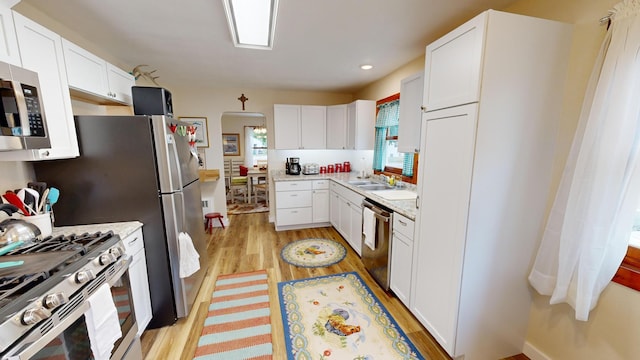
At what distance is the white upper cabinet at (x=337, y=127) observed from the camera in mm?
3988

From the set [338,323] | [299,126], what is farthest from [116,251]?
[299,126]

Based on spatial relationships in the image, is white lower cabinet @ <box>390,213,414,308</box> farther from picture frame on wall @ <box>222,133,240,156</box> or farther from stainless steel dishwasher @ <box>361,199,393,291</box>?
picture frame on wall @ <box>222,133,240,156</box>

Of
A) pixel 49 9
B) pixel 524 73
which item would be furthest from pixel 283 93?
pixel 524 73

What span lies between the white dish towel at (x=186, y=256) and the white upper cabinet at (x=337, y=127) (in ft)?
9.02

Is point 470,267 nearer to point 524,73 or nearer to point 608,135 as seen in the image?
point 608,135

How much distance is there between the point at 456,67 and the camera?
4.66 ft

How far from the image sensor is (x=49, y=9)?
1.68 m

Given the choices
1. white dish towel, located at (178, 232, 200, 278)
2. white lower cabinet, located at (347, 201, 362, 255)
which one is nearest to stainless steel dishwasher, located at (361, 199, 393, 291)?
white lower cabinet, located at (347, 201, 362, 255)

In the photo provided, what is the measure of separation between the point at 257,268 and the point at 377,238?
1.48 m

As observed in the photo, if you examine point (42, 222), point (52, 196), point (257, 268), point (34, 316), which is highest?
point (52, 196)

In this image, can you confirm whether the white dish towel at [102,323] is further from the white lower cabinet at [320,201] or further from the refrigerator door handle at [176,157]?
the white lower cabinet at [320,201]

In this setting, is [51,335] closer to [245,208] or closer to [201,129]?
[201,129]

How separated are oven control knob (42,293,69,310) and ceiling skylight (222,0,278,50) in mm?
1754

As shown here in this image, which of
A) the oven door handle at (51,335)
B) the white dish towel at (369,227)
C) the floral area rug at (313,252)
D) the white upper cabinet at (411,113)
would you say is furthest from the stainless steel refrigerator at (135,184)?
the white upper cabinet at (411,113)
